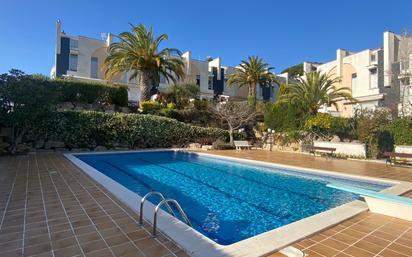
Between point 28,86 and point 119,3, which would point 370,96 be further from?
point 28,86

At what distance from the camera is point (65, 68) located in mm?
32312

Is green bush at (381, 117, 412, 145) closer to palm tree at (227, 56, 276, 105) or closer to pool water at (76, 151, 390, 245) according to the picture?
pool water at (76, 151, 390, 245)

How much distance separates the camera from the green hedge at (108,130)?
50.3 ft

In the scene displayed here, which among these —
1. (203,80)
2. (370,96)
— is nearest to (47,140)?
(203,80)

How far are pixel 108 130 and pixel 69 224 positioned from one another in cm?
1372

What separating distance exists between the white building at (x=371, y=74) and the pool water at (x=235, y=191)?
19204 millimetres

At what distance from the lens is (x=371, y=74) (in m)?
29.5

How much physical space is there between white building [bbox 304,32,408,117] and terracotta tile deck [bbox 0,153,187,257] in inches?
1035

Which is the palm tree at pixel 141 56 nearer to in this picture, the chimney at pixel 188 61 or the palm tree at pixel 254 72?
the palm tree at pixel 254 72

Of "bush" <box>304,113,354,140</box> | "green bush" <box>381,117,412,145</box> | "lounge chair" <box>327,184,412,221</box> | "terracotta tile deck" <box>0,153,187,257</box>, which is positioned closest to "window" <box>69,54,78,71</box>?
"bush" <box>304,113,354,140</box>

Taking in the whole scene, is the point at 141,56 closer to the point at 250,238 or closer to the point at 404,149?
the point at 404,149

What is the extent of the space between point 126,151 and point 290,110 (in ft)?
44.9

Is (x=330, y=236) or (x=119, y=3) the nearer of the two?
(x=330, y=236)

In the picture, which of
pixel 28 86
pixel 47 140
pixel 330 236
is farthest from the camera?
pixel 47 140
